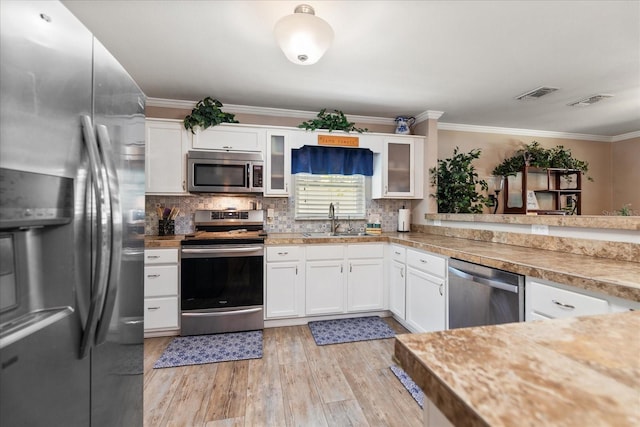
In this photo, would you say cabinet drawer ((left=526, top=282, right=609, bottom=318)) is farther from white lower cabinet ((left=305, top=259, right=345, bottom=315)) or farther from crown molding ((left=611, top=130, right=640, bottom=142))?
crown molding ((left=611, top=130, right=640, bottom=142))

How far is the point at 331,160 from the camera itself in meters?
3.42

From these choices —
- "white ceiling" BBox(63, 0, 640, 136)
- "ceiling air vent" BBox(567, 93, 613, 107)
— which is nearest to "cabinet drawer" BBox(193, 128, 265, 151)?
"white ceiling" BBox(63, 0, 640, 136)

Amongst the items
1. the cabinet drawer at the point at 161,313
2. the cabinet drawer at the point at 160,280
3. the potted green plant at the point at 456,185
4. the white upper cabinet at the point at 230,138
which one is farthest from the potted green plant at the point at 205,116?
the potted green plant at the point at 456,185

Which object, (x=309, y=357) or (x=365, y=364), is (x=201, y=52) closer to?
(x=309, y=357)

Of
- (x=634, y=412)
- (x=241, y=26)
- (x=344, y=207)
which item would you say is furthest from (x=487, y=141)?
(x=634, y=412)

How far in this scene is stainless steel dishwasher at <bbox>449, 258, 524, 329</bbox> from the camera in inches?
65.5

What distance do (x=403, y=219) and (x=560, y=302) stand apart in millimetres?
2284

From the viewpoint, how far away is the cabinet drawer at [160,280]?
8.66 feet

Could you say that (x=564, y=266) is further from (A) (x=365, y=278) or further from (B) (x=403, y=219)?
(B) (x=403, y=219)

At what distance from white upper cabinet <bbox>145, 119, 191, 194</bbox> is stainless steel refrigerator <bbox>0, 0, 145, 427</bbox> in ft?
6.45

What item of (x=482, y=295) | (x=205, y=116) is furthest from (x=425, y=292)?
(x=205, y=116)

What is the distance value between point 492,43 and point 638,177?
4518 millimetres

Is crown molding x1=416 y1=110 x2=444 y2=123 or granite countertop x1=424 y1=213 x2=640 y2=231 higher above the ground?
crown molding x1=416 y1=110 x2=444 y2=123

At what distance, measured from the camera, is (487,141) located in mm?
4289
